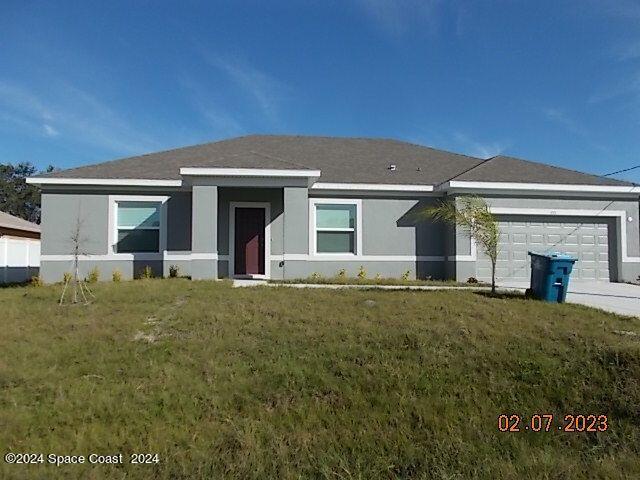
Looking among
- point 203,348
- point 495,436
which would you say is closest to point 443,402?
point 495,436

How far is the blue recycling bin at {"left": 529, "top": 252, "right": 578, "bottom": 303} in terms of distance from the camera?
9258 mm

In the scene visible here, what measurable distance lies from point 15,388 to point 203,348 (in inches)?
86.9

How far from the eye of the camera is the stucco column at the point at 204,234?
1336cm

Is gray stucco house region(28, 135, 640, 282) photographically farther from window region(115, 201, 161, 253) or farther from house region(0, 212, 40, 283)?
house region(0, 212, 40, 283)

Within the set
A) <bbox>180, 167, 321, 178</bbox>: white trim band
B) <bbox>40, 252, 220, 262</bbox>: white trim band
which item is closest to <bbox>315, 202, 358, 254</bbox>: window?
<bbox>180, 167, 321, 178</bbox>: white trim band

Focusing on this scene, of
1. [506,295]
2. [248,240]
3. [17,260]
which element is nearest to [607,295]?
[506,295]

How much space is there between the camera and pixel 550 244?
1514cm

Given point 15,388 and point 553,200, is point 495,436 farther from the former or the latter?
point 553,200

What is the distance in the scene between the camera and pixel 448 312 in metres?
Result: 8.20

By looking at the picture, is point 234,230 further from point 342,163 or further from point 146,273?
point 342,163
